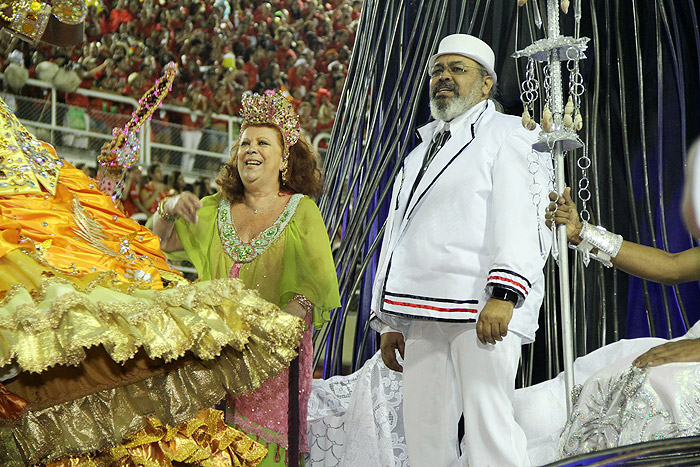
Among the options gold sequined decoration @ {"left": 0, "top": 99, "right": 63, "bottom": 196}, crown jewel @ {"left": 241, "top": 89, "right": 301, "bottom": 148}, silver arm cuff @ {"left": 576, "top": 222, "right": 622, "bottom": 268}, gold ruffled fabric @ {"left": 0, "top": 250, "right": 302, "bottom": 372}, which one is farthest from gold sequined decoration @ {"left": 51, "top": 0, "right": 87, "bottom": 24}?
silver arm cuff @ {"left": 576, "top": 222, "right": 622, "bottom": 268}

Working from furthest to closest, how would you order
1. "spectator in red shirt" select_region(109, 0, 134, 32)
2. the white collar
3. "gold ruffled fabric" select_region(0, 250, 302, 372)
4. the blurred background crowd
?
"spectator in red shirt" select_region(109, 0, 134, 32) < the blurred background crowd < the white collar < "gold ruffled fabric" select_region(0, 250, 302, 372)

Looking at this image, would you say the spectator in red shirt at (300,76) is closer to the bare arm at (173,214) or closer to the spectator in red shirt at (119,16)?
the spectator in red shirt at (119,16)

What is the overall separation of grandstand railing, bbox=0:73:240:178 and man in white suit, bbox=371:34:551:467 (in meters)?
3.16

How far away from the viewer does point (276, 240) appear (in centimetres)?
294

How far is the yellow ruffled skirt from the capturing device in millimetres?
1648

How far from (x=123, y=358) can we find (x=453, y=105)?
1439 millimetres

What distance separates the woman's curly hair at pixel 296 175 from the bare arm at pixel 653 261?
42.4 inches

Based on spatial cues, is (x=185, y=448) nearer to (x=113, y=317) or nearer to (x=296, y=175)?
(x=113, y=317)

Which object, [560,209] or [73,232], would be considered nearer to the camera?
[73,232]

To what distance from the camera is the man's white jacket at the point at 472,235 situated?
95.8 inches

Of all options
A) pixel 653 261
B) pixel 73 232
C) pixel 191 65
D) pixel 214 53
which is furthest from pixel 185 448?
pixel 214 53

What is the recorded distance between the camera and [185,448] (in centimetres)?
207

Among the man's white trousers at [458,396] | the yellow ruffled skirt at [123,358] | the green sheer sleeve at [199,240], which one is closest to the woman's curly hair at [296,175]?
the green sheer sleeve at [199,240]

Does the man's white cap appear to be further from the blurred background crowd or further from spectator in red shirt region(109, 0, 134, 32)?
spectator in red shirt region(109, 0, 134, 32)
